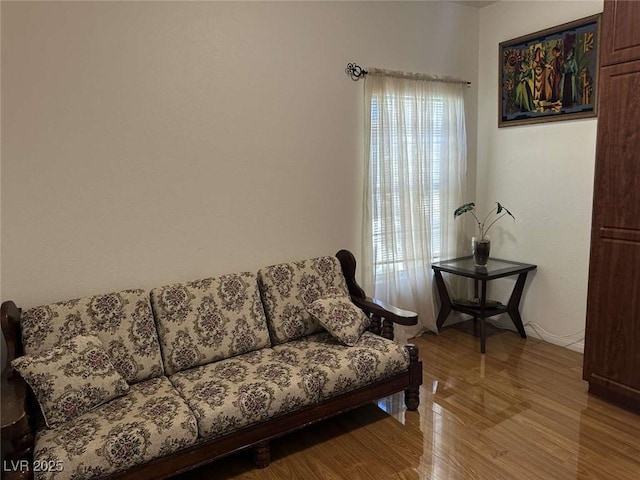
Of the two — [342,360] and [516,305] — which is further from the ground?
[342,360]

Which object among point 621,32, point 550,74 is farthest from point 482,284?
point 621,32

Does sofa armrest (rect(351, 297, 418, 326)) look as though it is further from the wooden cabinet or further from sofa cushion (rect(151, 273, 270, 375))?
the wooden cabinet

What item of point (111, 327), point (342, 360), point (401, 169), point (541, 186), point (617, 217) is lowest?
point (342, 360)

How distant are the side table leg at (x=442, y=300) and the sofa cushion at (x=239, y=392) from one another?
1862 millimetres

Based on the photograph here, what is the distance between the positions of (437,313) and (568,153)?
5.54 feet

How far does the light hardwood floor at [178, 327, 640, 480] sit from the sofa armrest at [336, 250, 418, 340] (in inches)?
18.4

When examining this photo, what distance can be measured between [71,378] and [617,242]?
2.97m

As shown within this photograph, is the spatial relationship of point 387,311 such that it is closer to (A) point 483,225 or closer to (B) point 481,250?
(B) point 481,250

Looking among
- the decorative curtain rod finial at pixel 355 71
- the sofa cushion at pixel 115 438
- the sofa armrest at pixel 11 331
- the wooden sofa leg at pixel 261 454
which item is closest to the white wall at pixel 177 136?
the decorative curtain rod finial at pixel 355 71

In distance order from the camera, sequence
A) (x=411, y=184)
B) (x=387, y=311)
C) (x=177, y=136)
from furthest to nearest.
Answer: (x=411, y=184) → (x=387, y=311) → (x=177, y=136)

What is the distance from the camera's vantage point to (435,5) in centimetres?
372

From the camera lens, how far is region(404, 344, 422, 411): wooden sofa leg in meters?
2.73

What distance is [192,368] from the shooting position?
2541 mm

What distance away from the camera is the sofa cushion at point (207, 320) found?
2529 mm
